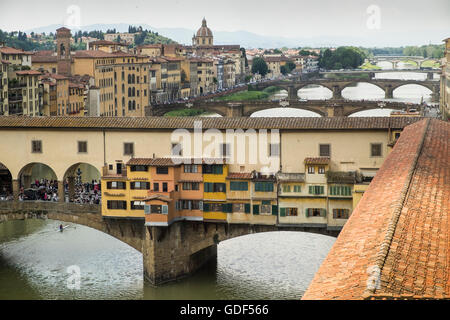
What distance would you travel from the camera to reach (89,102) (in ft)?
120

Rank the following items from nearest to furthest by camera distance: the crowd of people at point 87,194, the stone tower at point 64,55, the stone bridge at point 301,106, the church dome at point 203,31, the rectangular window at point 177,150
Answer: the rectangular window at point 177,150 < the crowd of people at point 87,194 < the stone bridge at point 301,106 < the stone tower at point 64,55 < the church dome at point 203,31

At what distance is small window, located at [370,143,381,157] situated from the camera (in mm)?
14312

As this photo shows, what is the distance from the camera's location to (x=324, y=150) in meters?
14.4

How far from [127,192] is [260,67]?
2553 inches

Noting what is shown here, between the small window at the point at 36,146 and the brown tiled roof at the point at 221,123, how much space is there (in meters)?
0.33

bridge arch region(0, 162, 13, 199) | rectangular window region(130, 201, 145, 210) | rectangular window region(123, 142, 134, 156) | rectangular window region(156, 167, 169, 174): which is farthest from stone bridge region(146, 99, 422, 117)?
rectangular window region(130, 201, 145, 210)

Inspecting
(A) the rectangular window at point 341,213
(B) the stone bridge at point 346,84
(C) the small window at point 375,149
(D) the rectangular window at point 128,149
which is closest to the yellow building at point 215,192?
(D) the rectangular window at point 128,149

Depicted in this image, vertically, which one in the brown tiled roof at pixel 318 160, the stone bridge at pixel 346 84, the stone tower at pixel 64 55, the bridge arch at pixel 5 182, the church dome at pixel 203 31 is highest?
the church dome at pixel 203 31

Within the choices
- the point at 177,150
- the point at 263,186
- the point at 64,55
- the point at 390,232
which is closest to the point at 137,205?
the point at 177,150

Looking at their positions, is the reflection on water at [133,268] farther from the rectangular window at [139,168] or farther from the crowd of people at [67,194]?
the rectangular window at [139,168]

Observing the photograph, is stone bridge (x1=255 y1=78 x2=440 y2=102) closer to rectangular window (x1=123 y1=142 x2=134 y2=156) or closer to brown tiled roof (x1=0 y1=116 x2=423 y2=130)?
brown tiled roof (x1=0 y1=116 x2=423 y2=130)

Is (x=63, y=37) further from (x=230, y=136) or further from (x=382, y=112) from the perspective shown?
(x=230, y=136)

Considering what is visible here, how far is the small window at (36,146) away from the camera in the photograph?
15445mm
